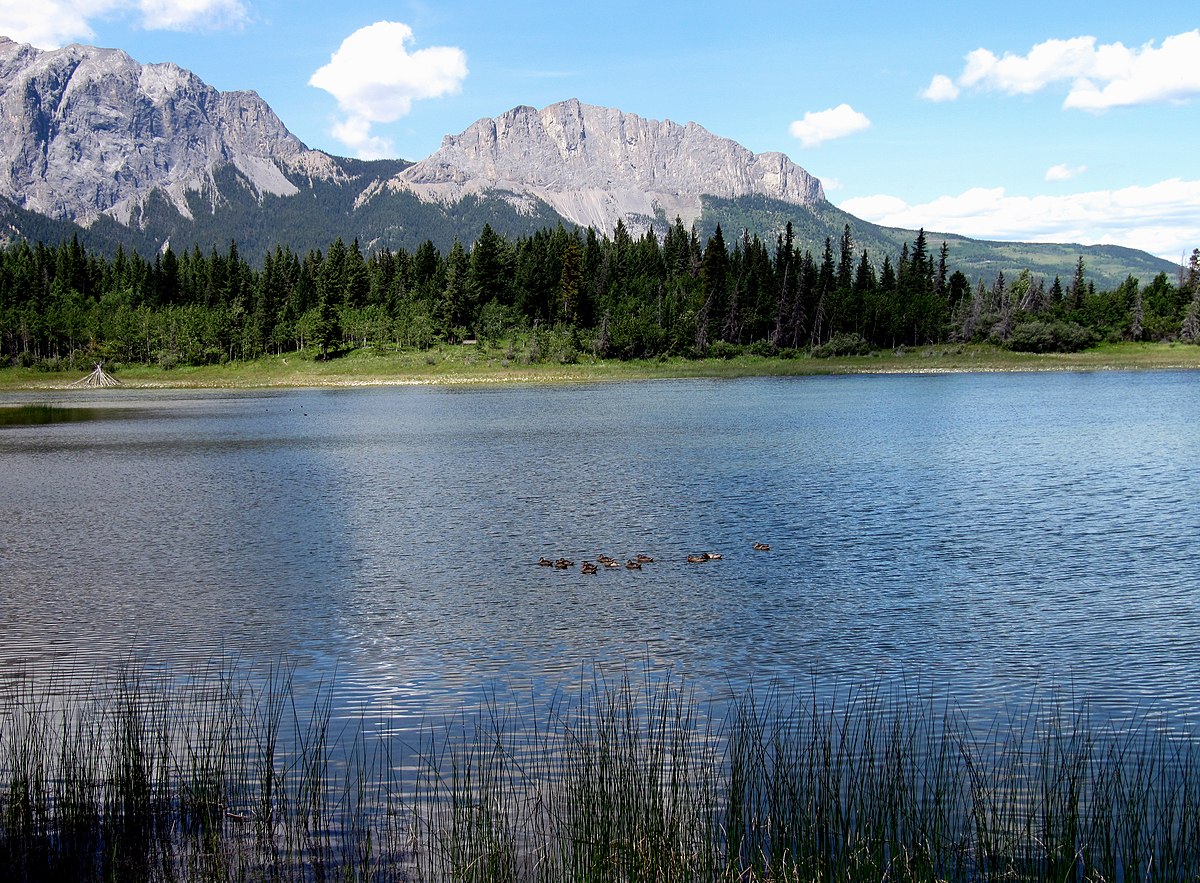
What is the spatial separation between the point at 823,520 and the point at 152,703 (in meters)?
19.4

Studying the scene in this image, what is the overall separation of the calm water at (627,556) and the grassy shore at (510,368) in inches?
2948

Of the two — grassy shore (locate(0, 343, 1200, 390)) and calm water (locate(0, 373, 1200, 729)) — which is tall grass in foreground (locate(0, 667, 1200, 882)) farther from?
grassy shore (locate(0, 343, 1200, 390))

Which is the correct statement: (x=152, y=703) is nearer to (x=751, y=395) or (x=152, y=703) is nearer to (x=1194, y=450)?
(x=1194, y=450)

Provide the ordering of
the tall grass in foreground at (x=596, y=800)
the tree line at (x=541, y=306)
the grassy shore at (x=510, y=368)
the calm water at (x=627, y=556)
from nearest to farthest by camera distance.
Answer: the tall grass in foreground at (x=596, y=800) < the calm water at (x=627, y=556) < the grassy shore at (x=510, y=368) < the tree line at (x=541, y=306)

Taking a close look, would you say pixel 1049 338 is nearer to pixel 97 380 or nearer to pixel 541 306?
pixel 541 306

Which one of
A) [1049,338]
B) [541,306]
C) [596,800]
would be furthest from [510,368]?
[596,800]

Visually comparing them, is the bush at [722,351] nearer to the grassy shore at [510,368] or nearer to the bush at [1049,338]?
the grassy shore at [510,368]

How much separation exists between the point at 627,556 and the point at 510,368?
112 meters

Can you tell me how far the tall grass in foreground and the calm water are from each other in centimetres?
194

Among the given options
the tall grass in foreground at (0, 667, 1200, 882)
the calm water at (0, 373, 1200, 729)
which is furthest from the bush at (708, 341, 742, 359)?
the tall grass in foreground at (0, 667, 1200, 882)

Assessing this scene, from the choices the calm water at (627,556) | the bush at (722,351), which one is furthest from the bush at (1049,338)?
the calm water at (627,556)

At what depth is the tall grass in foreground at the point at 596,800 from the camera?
8.27 metres

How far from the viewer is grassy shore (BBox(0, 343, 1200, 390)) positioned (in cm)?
12925

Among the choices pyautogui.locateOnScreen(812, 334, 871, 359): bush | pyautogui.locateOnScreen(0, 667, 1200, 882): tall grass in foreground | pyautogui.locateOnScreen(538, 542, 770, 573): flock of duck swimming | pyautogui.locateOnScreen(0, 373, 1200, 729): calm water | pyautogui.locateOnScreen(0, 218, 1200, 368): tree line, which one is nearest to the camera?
pyautogui.locateOnScreen(0, 667, 1200, 882): tall grass in foreground
